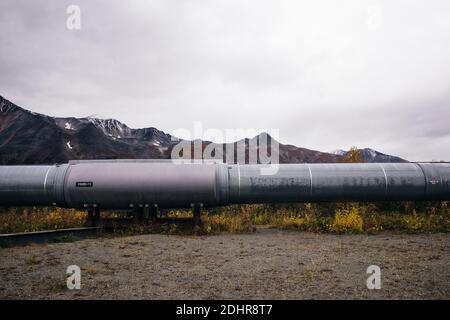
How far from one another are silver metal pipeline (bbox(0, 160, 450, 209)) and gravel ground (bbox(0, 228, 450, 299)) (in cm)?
157

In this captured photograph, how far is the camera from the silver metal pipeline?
10.3m

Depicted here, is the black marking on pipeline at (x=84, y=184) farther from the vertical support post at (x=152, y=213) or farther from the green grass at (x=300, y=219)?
the vertical support post at (x=152, y=213)

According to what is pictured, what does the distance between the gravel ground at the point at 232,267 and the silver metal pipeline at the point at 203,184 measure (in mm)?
1572

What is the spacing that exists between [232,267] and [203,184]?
14.3ft

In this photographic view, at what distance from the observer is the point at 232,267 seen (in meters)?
6.32

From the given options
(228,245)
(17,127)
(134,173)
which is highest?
(17,127)

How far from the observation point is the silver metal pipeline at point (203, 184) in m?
10.3

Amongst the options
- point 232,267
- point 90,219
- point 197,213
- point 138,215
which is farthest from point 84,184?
point 232,267

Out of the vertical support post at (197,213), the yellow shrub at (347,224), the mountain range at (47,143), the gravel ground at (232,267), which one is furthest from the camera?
the mountain range at (47,143)
